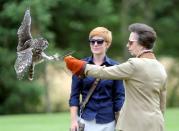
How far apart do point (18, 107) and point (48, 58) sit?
2419cm

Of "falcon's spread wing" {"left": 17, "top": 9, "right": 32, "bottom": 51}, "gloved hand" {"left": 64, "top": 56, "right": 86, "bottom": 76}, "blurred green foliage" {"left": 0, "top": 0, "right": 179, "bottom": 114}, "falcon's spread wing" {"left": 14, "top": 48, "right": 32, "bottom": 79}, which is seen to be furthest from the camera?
"blurred green foliage" {"left": 0, "top": 0, "right": 179, "bottom": 114}

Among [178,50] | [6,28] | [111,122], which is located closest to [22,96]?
[6,28]

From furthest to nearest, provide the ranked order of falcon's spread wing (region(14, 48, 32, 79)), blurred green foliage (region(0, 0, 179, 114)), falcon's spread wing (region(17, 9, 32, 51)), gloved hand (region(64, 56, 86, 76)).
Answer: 1. blurred green foliage (region(0, 0, 179, 114))
2. falcon's spread wing (region(17, 9, 32, 51))
3. falcon's spread wing (region(14, 48, 32, 79))
4. gloved hand (region(64, 56, 86, 76))

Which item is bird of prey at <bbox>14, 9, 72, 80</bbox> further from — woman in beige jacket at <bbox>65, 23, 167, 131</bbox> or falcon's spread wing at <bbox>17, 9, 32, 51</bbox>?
woman in beige jacket at <bbox>65, 23, 167, 131</bbox>

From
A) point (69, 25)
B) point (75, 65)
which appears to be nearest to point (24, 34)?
point (75, 65)

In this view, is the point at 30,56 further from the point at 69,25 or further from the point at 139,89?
the point at 69,25

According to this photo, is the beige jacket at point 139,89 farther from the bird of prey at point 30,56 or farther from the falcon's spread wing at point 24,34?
the falcon's spread wing at point 24,34

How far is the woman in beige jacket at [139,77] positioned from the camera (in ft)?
19.4

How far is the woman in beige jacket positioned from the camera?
5.92m

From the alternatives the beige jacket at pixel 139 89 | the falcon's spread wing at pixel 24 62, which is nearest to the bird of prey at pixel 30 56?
the falcon's spread wing at pixel 24 62

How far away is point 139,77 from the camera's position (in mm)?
5941

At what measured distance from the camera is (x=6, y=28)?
95.6 ft

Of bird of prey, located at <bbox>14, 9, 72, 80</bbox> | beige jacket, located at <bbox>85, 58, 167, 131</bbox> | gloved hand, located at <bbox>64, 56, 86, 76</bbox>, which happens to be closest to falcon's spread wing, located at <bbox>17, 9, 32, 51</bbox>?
bird of prey, located at <bbox>14, 9, 72, 80</bbox>

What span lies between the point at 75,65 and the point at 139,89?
0.56 m
